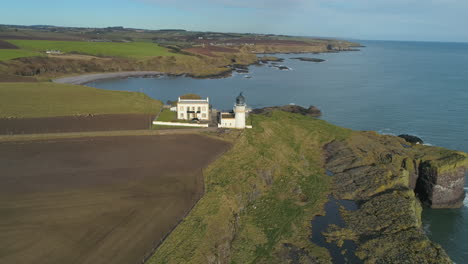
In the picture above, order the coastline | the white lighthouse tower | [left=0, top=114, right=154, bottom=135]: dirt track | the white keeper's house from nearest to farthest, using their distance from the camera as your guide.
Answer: the white lighthouse tower → [left=0, top=114, right=154, bottom=135]: dirt track → the white keeper's house → the coastline

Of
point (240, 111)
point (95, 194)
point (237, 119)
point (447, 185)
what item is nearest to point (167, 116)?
point (237, 119)

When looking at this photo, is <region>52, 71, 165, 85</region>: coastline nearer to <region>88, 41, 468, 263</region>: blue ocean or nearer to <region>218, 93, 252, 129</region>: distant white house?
<region>88, 41, 468, 263</region>: blue ocean

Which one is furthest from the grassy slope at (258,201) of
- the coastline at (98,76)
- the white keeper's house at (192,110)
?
the coastline at (98,76)

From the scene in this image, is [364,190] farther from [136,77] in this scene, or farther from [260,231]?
[136,77]

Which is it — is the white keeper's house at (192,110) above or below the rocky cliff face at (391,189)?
above

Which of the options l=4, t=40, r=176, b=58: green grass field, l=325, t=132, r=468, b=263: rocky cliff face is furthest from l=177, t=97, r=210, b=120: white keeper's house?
l=4, t=40, r=176, b=58: green grass field

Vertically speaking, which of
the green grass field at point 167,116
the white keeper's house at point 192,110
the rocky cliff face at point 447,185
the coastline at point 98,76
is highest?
the coastline at point 98,76

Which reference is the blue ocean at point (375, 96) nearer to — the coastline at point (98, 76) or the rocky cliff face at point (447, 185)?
the rocky cliff face at point (447, 185)

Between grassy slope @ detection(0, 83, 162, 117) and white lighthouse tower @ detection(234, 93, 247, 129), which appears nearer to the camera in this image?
white lighthouse tower @ detection(234, 93, 247, 129)
